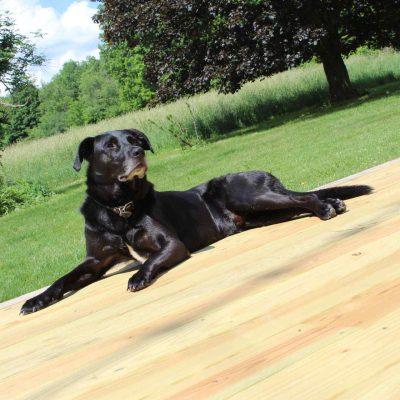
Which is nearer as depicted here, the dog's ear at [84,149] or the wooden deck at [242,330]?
the wooden deck at [242,330]

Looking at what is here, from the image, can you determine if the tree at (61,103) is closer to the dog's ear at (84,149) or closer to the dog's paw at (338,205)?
the dog's ear at (84,149)

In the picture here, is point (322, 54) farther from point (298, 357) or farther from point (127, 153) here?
point (298, 357)

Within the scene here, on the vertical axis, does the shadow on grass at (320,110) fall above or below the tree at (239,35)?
below

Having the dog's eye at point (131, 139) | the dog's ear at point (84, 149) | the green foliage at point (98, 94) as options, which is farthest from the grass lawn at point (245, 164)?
the green foliage at point (98, 94)

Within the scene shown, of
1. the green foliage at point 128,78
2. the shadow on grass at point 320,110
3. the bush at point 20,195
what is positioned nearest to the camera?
the bush at point 20,195

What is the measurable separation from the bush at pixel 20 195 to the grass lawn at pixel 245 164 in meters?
0.53

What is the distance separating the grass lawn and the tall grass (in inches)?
95.0

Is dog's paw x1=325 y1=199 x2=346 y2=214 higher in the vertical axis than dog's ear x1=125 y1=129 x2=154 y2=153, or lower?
lower

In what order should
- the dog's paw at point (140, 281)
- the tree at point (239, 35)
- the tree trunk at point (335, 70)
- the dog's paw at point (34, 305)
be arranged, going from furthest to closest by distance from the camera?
the tree trunk at point (335, 70), the tree at point (239, 35), the dog's paw at point (34, 305), the dog's paw at point (140, 281)

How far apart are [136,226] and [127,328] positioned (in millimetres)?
1373

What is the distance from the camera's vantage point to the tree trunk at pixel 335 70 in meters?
18.2

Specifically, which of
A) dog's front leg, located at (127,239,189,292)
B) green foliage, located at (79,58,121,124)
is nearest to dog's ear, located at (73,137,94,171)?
dog's front leg, located at (127,239,189,292)

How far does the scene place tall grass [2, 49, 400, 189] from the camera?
61.2ft

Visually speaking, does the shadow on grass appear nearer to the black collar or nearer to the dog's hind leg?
the dog's hind leg
